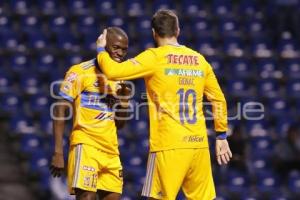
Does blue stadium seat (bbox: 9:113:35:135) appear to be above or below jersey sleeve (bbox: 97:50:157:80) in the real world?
below

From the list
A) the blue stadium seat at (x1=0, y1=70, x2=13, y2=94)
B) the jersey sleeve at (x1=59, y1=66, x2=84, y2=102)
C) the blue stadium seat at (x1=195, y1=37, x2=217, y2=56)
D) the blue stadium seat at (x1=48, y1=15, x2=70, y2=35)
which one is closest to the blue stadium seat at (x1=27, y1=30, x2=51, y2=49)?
the blue stadium seat at (x1=48, y1=15, x2=70, y2=35)

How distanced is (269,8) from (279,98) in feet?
7.09

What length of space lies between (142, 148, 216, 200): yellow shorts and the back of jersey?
0.07 metres

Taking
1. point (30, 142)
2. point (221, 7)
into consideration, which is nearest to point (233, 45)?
point (221, 7)

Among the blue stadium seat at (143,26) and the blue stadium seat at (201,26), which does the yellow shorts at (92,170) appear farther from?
the blue stadium seat at (201,26)

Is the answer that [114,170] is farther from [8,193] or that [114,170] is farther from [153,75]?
[8,193]

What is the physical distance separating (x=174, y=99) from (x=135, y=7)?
6.76 metres

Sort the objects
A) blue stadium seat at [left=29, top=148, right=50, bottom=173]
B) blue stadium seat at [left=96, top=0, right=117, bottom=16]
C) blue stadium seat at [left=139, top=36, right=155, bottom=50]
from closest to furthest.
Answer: blue stadium seat at [left=29, top=148, right=50, bottom=173], blue stadium seat at [left=139, top=36, right=155, bottom=50], blue stadium seat at [left=96, top=0, right=117, bottom=16]

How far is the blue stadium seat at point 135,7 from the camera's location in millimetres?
12344

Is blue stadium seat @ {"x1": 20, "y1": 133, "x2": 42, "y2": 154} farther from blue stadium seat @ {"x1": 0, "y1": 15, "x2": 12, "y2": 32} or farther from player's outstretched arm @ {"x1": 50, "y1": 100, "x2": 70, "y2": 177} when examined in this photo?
player's outstretched arm @ {"x1": 50, "y1": 100, "x2": 70, "y2": 177}

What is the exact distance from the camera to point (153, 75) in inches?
233

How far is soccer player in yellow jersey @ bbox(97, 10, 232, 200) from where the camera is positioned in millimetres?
5879

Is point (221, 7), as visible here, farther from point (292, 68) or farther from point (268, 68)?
point (292, 68)

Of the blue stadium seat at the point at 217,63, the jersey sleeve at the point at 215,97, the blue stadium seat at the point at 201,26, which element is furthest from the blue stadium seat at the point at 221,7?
the jersey sleeve at the point at 215,97
